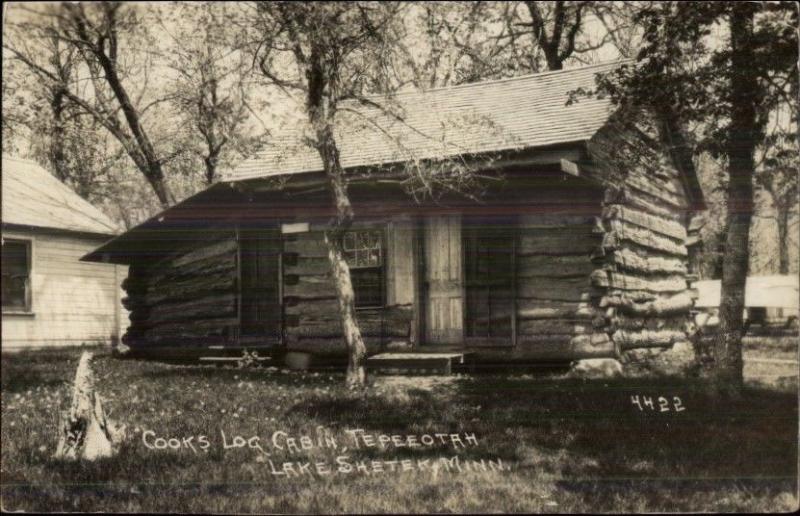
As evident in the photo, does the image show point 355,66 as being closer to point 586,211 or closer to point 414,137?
point 414,137

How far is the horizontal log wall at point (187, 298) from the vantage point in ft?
20.8

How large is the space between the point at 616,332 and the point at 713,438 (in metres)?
3.00

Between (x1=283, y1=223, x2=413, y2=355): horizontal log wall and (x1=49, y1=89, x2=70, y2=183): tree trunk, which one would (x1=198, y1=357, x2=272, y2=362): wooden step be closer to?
(x1=283, y1=223, x2=413, y2=355): horizontal log wall

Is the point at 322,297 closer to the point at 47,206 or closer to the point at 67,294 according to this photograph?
the point at 67,294

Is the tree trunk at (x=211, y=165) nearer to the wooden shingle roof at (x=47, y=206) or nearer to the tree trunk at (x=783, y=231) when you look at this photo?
the wooden shingle roof at (x=47, y=206)

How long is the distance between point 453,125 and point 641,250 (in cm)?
389

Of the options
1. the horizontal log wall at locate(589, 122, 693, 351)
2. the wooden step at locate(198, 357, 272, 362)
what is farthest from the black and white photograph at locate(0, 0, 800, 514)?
the horizontal log wall at locate(589, 122, 693, 351)

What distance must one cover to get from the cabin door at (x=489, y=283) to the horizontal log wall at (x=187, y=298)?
2.83 m

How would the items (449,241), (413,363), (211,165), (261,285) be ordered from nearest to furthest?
(211,165) < (413,363) < (261,285) < (449,241)

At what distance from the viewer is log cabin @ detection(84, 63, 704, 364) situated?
6.42 m

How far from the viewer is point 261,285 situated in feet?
24.2

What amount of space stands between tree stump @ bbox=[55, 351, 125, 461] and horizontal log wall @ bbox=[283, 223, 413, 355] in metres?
2.50

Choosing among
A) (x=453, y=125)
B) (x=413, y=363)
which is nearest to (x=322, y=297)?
(x=413, y=363)

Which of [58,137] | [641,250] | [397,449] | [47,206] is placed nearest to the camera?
[397,449]
